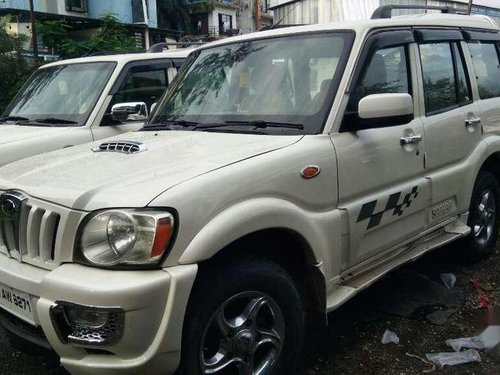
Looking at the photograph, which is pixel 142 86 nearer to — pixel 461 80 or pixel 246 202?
pixel 461 80

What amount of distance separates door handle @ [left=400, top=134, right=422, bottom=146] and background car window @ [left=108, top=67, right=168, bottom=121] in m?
3.01

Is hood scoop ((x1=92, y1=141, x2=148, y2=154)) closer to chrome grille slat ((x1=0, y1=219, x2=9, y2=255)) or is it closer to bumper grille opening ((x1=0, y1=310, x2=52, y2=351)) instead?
chrome grille slat ((x1=0, y1=219, x2=9, y2=255))

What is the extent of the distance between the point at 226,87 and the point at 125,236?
4.95ft

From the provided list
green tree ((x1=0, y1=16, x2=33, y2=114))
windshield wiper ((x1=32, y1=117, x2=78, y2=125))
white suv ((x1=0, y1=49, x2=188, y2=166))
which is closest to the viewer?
white suv ((x1=0, y1=49, x2=188, y2=166))

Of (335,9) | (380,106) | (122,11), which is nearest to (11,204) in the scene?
(380,106)

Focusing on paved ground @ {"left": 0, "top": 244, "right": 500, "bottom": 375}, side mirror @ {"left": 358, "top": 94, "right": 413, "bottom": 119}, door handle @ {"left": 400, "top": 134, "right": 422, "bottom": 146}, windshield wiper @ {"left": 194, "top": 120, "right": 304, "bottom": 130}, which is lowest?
paved ground @ {"left": 0, "top": 244, "right": 500, "bottom": 375}

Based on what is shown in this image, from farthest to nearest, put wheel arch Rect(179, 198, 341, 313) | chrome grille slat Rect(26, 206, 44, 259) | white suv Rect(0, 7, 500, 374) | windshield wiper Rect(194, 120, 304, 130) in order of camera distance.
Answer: windshield wiper Rect(194, 120, 304, 130)
chrome grille slat Rect(26, 206, 44, 259)
wheel arch Rect(179, 198, 341, 313)
white suv Rect(0, 7, 500, 374)

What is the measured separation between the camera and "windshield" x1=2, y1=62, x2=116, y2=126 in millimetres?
5672

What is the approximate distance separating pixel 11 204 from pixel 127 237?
0.73 metres

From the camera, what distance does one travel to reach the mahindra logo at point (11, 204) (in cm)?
264

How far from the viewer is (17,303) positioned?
2.57 metres

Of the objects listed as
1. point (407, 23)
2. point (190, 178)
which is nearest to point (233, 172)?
point (190, 178)

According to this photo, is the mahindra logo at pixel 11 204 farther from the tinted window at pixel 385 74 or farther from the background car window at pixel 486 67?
the background car window at pixel 486 67

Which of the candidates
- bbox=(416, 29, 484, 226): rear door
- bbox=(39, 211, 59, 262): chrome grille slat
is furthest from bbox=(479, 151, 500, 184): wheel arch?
bbox=(39, 211, 59, 262): chrome grille slat
